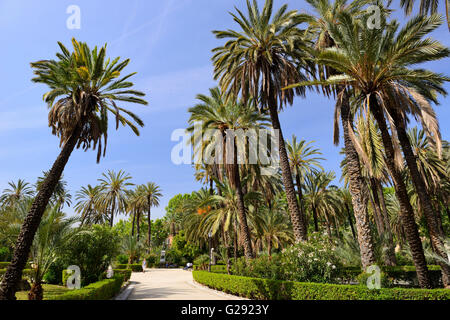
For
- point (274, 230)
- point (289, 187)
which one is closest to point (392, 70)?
point (289, 187)

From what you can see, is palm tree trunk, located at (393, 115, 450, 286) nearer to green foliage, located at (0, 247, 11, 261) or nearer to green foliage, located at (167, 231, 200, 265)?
green foliage, located at (167, 231, 200, 265)

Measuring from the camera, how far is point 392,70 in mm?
11789

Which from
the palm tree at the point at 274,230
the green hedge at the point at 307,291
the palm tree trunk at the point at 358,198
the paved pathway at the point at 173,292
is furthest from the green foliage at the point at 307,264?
the palm tree at the point at 274,230

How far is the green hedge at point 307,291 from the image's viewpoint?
28.3 ft

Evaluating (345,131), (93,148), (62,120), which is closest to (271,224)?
(345,131)

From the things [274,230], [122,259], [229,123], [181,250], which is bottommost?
[122,259]

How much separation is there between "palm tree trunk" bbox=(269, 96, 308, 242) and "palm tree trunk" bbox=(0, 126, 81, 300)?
11.6 meters

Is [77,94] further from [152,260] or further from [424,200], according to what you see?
[152,260]

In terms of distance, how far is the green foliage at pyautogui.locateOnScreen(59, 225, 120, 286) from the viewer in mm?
17094

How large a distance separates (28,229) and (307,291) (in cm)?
1206
